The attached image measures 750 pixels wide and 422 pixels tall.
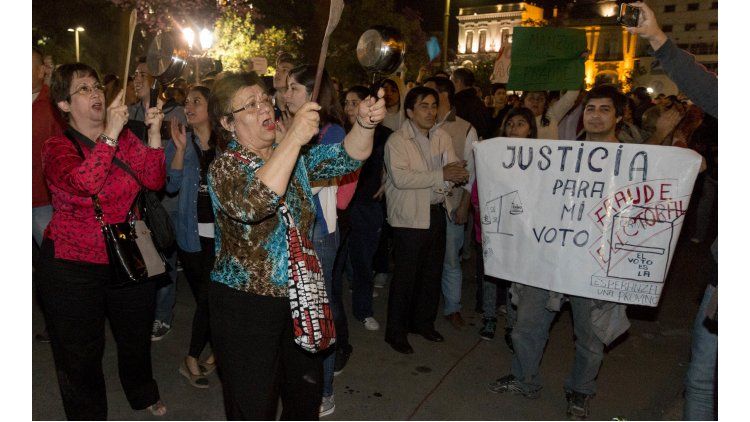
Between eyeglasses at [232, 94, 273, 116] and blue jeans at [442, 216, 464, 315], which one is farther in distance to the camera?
blue jeans at [442, 216, 464, 315]

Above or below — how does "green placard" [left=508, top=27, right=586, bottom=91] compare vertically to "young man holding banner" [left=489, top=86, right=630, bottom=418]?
above

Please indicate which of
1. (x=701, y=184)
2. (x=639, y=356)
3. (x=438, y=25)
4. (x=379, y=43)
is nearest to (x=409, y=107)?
(x=379, y=43)

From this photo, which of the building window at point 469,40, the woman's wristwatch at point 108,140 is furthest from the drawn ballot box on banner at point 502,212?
the building window at point 469,40

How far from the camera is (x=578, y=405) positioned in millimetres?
3992

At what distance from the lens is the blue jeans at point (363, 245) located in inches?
218

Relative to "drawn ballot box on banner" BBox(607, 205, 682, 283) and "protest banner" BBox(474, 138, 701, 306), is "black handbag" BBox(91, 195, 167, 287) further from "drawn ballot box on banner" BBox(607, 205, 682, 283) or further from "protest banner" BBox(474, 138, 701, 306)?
"drawn ballot box on banner" BBox(607, 205, 682, 283)

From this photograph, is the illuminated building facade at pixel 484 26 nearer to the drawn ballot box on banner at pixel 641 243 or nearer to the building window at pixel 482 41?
the building window at pixel 482 41

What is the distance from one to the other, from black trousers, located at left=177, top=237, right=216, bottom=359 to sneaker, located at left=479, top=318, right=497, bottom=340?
2390 mm

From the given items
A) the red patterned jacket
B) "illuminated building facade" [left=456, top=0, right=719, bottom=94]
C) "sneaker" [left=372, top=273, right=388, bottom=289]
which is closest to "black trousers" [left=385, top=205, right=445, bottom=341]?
"sneaker" [left=372, top=273, right=388, bottom=289]

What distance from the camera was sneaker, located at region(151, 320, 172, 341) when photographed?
510 centimetres

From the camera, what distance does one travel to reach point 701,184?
31.7 ft

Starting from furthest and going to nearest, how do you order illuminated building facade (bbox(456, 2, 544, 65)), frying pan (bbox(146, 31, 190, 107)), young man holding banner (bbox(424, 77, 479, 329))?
1. illuminated building facade (bbox(456, 2, 544, 65))
2. young man holding banner (bbox(424, 77, 479, 329))
3. frying pan (bbox(146, 31, 190, 107))

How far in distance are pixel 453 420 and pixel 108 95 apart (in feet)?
18.9

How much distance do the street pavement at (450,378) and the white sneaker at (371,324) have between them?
0.06 meters
